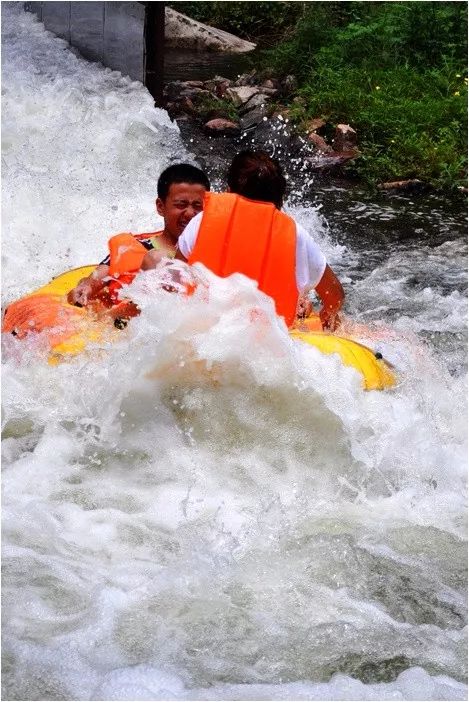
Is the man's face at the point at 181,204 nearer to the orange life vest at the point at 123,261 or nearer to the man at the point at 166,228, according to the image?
the man at the point at 166,228

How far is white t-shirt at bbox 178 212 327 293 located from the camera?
13.5ft

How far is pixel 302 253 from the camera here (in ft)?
13.9

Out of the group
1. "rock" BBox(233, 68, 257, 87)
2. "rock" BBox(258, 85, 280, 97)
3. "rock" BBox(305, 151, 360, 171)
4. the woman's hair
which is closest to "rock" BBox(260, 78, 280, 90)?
"rock" BBox(258, 85, 280, 97)

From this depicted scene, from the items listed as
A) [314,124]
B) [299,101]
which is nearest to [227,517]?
[314,124]

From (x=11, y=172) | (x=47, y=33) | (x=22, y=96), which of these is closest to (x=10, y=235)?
(x=11, y=172)

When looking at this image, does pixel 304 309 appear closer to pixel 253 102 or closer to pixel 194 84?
pixel 253 102

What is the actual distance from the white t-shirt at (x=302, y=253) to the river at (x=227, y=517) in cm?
24

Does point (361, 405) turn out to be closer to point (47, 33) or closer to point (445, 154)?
point (445, 154)

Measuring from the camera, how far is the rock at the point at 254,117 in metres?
10.6

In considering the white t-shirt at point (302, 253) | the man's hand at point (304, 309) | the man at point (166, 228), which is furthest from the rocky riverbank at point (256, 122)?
the white t-shirt at point (302, 253)

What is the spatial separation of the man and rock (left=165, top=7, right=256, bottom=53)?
10734 millimetres

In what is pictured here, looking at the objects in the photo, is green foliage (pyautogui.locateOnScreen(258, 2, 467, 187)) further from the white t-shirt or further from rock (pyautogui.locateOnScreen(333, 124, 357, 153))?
the white t-shirt

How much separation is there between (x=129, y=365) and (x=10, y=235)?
11.6ft

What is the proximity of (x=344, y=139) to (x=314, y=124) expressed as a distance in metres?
0.53
